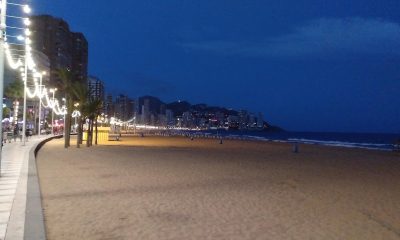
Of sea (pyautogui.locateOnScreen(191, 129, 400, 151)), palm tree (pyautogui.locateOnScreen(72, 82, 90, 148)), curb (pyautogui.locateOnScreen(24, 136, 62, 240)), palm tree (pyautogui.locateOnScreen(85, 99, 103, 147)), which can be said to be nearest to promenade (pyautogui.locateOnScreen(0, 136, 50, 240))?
curb (pyautogui.locateOnScreen(24, 136, 62, 240))

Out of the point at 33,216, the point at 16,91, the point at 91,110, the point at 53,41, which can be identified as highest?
the point at 53,41

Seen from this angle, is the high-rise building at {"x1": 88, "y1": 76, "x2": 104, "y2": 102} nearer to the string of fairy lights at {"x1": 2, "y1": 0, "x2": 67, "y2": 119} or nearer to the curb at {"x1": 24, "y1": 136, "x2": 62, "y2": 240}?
the string of fairy lights at {"x1": 2, "y1": 0, "x2": 67, "y2": 119}

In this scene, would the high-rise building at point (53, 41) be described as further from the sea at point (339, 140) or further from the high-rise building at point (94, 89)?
the sea at point (339, 140)

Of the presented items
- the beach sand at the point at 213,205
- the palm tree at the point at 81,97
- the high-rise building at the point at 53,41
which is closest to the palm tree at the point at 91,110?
the palm tree at the point at 81,97

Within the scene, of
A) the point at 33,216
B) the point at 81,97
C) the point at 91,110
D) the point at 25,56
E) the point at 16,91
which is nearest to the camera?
the point at 33,216

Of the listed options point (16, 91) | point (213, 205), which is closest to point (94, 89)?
point (16, 91)

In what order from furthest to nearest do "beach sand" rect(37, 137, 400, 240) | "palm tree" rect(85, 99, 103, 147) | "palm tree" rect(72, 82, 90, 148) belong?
"palm tree" rect(85, 99, 103, 147) < "palm tree" rect(72, 82, 90, 148) < "beach sand" rect(37, 137, 400, 240)

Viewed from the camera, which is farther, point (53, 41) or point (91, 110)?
point (53, 41)

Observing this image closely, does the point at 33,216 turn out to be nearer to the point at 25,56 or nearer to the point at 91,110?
the point at 25,56

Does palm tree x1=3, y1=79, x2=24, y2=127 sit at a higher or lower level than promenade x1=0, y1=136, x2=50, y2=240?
higher

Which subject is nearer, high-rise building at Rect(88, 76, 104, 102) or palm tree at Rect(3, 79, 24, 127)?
high-rise building at Rect(88, 76, 104, 102)

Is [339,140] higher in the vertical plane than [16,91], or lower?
lower

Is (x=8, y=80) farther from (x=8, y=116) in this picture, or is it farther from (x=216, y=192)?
(x=216, y=192)

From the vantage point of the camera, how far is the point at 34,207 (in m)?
8.31
